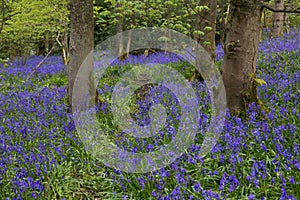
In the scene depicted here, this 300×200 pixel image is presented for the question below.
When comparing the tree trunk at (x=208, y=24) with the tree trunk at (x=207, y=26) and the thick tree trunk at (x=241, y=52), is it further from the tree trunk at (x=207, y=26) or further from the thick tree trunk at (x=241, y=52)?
the thick tree trunk at (x=241, y=52)

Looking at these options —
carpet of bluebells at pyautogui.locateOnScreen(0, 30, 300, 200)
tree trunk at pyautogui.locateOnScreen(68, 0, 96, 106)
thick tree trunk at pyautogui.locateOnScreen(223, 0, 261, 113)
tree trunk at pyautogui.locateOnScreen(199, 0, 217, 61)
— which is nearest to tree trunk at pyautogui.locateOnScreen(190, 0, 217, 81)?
tree trunk at pyautogui.locateOnScreen(199, 0, 217, 61)

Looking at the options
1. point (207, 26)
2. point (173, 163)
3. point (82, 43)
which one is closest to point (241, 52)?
point (173, 163)

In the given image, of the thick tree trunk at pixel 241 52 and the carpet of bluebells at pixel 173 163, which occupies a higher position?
the thick tree trunk at pixel 241 52

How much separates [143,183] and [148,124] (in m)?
1.65

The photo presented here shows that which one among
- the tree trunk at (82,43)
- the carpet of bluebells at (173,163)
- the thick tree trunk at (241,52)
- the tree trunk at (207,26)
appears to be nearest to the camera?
the carpet of bluebells at (173,163)

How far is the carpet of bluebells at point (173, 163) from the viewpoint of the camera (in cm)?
338

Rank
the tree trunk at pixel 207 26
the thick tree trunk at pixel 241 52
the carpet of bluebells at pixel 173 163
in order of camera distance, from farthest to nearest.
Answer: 1. the tree trunk at pixel 207 26
2. the thick tree trunk at pixel 241 52
3. the carpet of bluebells at pixel 173 163

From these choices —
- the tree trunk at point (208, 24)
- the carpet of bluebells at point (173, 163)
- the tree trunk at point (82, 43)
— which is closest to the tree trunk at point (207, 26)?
A: the tree trunk at point (208, 24)

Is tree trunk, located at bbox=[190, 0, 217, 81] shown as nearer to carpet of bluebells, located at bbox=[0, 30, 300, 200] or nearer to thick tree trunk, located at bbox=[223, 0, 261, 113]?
carpet of bluebells, located at bbox=[0, 30, 300, 200]

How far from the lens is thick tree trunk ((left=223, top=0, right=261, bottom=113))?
4.93 meters

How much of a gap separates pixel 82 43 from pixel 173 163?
3254mm

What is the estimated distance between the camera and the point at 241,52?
198 inches

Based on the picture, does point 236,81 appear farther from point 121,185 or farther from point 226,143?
point 121,185

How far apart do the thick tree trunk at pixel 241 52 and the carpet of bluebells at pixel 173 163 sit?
30 centimetres
